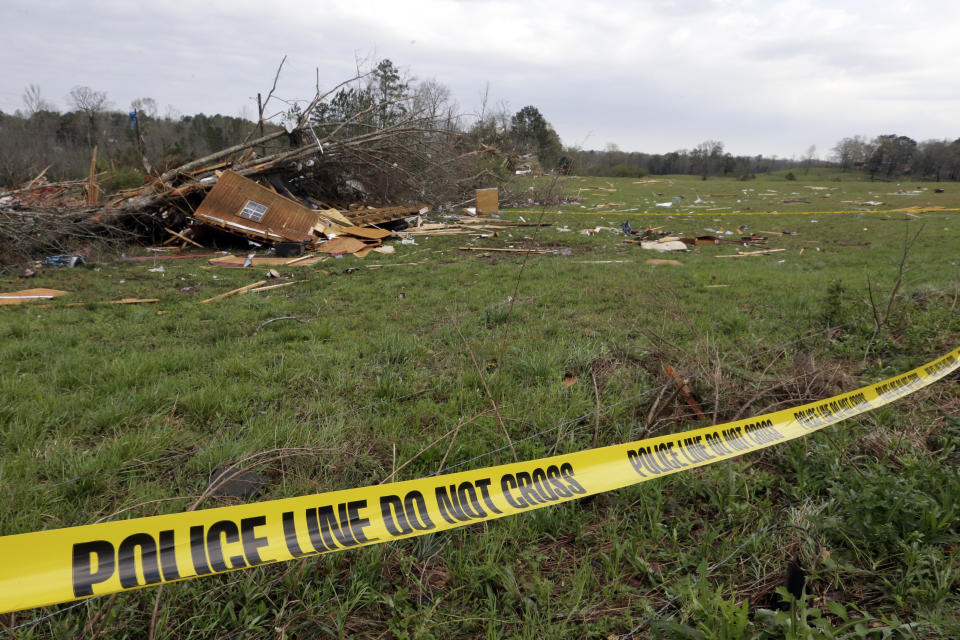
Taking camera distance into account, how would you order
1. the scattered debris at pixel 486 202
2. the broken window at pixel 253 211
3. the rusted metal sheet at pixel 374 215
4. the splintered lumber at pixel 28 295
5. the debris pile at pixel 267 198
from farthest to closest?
the scattered debris at pixel 486 202
the rusted metal sheet at pixel 374 215
the broken window at pixel 253 211
the debris pile at pixel 267 198
the splintered lumber at pixel 28 295

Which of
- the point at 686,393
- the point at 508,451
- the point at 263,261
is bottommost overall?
the point at 508,451

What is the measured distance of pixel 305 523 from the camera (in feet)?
5.27

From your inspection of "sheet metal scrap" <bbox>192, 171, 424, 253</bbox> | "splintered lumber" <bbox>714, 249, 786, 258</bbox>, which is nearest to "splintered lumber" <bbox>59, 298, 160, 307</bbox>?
"sheet metal scrap" <bbox>192, 171, 424, 253</bbox>

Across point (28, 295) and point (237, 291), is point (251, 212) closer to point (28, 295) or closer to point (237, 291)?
point (237, 291)

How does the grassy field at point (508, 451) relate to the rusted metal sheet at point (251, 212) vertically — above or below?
below

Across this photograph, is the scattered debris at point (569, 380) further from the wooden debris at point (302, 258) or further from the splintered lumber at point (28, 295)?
the wooden debris at point (302, 258)

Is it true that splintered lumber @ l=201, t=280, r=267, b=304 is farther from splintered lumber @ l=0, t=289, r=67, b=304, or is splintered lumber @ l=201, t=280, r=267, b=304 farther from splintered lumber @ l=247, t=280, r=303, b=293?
splintered lumber @ l=0, t=289, r=67, b=304

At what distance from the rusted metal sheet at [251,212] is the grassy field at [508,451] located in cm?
499

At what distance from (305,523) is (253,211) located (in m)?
10.8

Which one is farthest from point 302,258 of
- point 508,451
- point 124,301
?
point 508,451

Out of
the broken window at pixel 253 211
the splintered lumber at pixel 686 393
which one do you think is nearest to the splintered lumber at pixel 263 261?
the broken window at pixel 253 211

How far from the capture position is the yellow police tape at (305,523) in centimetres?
128

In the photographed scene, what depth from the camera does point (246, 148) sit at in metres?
13.0

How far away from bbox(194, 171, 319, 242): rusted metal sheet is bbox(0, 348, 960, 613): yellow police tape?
33.8 feet
